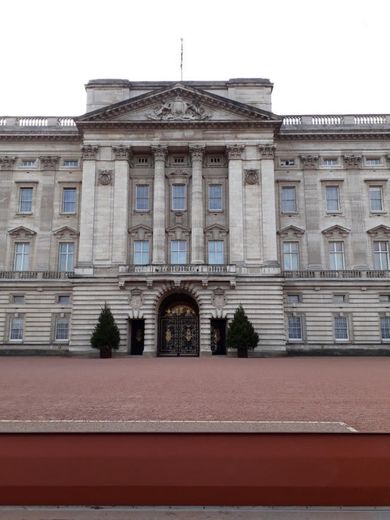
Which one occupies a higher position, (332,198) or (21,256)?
(332,198)

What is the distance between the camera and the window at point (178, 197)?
1688 inches

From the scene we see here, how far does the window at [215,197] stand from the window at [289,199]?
247 inches

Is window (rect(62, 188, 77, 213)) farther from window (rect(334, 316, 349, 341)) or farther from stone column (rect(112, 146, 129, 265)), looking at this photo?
window (rect(334, 316, 349, 341))

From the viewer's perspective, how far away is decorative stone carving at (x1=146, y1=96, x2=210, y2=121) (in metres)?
42.5

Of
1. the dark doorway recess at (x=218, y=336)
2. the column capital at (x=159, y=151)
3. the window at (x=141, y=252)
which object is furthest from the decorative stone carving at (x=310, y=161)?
the dark doorway recess at (x=218, y=336)

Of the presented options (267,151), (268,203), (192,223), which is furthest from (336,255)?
(192,223)

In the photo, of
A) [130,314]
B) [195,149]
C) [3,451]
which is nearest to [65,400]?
[3,451]

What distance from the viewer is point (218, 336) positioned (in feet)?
133

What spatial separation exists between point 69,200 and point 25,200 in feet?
13.7

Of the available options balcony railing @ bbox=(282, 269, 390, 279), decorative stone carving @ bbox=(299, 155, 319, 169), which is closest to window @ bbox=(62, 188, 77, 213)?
balcony railing @ bbox=(282, 269, 390, 279)

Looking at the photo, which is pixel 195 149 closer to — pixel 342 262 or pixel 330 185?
pixel 330 185

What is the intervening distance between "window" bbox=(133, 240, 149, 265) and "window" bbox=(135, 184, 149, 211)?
10.4ft

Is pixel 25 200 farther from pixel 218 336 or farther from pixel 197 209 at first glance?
pixel 218 336

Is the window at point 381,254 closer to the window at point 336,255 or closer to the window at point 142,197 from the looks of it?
the window at point 336,255
